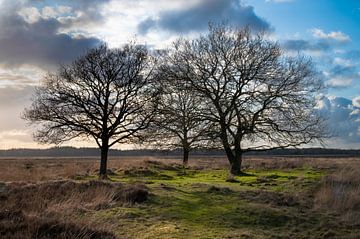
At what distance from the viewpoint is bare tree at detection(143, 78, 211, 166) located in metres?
31.8

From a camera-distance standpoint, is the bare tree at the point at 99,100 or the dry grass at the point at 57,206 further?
the bare tree at the point at 99,100

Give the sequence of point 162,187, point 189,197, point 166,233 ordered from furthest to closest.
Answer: point 162,187, point 189,197, point 166,233

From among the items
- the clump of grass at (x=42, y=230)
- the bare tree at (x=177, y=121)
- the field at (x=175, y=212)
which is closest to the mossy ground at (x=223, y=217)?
the field at (x=175, y=212)

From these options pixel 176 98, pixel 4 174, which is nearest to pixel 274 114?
pixel 176 98

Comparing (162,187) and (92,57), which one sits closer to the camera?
(162,187)

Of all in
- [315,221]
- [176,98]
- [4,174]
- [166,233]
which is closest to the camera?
[166,233]

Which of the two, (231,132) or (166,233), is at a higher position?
(231,132)

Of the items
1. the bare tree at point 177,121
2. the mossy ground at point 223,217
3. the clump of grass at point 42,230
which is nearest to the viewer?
the clump of grass at point 42,230

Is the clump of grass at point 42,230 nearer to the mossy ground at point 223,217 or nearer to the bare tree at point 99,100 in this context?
the mossy ground at point 223,217

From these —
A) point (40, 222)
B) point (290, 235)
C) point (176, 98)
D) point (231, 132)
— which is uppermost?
point (176, 98)

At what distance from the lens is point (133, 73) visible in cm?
3384

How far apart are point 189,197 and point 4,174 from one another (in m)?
14.0

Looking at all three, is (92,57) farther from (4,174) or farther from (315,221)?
(315,221)

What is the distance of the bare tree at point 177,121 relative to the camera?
3180 cm
